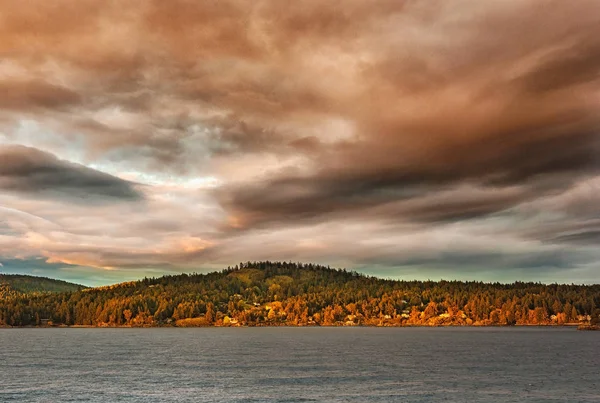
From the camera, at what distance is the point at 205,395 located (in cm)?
8869

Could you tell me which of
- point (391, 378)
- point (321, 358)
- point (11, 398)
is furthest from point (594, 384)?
point (11, 398)

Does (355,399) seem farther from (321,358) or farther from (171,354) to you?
(171,354)

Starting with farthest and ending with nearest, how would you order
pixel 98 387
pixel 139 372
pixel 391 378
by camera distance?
1. pixel 139 372
2. pixel 391 378
3. pixel 98 387

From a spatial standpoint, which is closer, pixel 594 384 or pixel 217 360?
pixel 594 384

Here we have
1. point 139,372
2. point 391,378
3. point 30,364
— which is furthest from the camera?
point 30,364

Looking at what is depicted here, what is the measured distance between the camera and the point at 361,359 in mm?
151375

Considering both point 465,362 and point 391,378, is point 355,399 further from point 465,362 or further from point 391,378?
point 465,362

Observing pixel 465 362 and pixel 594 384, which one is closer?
pixel 594 384

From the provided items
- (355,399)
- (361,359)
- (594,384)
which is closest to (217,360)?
(361,359)

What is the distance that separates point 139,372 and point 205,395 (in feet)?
126

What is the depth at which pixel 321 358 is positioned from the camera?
154750 millimetres

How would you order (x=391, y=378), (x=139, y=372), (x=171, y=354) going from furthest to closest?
(x=171, y=354), (x=139, y=372), (x=391, y=378)

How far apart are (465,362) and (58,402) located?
101m

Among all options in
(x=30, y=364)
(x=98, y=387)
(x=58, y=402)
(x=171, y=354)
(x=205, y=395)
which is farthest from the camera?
(x=171, y=354)
